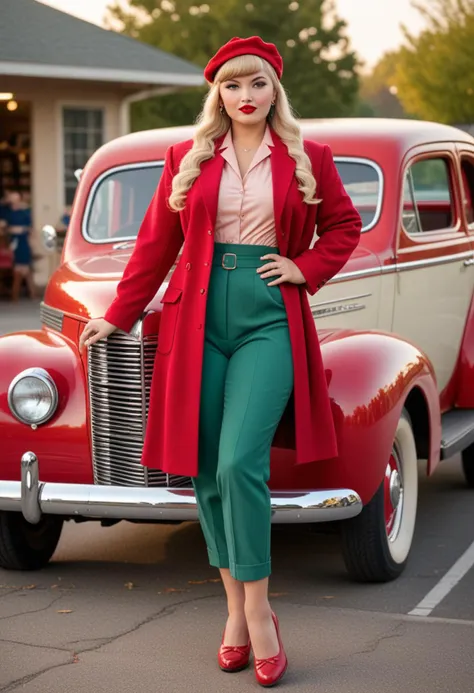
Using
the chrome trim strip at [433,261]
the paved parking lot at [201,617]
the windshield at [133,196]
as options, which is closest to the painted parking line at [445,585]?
the paved parking lot at [201,617]

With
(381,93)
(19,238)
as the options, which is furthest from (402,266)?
(381,93)

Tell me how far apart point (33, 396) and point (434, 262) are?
242 centimetres

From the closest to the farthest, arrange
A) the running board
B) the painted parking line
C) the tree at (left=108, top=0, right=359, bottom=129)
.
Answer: the painted parking line < the running board < the tree at (left=108, top=0, right=359, bottom=129)

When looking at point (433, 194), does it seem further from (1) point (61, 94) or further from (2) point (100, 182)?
(1) point (61, 94)

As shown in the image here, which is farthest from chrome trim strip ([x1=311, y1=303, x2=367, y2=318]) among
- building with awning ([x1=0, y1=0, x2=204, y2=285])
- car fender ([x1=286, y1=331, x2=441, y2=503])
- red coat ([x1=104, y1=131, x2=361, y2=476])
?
building with awning ([x1=0, y1=0, x2=204, y2=285])

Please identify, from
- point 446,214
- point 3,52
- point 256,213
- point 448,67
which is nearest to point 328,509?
point 256,213

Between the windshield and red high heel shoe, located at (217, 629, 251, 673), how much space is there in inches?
101

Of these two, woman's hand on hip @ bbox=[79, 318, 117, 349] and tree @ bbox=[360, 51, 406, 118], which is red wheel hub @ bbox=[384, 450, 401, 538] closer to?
woman's hand on hip @ bbox=[79, 318, 117, 349]

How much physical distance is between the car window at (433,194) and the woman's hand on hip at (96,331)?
8.34 feet

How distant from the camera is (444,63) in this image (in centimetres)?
4016

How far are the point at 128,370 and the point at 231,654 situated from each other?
46.6 inches

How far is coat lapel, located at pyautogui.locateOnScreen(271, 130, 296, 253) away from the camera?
394 centimetres

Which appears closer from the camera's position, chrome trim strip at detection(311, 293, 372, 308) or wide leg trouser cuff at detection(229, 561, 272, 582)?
wide leg trouser cuff at detection(229, 561, 272, 582)

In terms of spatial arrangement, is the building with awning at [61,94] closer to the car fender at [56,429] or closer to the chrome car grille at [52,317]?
the chrome car grille at [52,317]
